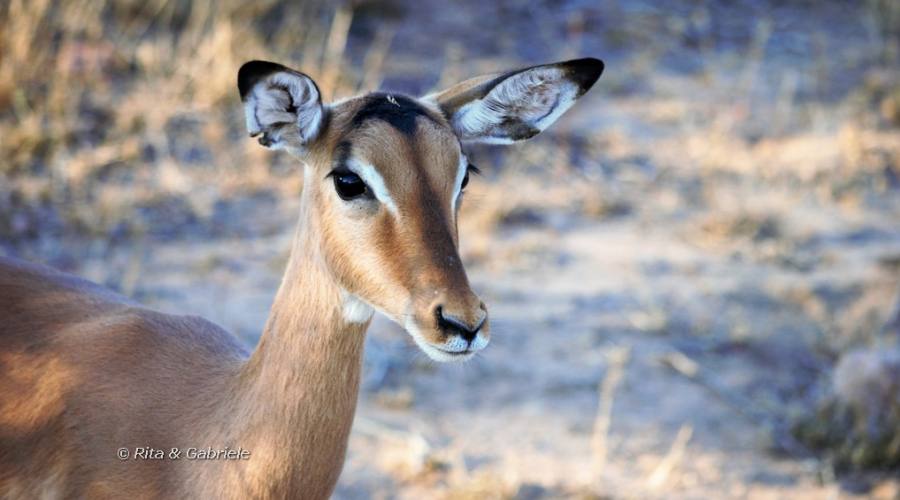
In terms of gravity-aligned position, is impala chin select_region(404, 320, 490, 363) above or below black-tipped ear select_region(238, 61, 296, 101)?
below

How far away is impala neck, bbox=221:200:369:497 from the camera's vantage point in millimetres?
3430

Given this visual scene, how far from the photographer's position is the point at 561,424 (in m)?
6.48

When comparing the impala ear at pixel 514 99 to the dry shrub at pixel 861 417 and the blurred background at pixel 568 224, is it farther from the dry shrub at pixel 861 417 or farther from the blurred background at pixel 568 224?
the dry shrub at pixel 861 417

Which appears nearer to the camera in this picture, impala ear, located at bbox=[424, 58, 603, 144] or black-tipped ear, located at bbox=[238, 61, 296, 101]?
black-tipped ear, located at bbox=[238, 61, 296, 101]

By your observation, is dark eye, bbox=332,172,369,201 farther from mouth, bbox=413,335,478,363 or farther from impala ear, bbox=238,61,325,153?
mouth, bbox=413,335,478,363

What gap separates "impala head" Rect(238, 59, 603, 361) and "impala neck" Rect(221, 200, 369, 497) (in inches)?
3.0

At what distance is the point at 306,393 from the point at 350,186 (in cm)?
62

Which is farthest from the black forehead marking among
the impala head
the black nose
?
the black nose

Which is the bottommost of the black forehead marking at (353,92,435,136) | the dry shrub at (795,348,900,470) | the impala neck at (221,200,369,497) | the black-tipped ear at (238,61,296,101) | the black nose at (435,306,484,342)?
the dry shrub at (795,348,900,470)

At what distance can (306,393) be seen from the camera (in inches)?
136

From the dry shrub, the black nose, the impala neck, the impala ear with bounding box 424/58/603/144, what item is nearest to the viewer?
the black nose

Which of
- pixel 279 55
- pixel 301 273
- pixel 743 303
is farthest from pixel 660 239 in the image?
pixel 301 273

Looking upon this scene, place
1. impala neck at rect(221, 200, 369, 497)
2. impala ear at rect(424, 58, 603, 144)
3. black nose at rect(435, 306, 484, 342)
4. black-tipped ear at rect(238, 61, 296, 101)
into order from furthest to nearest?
1. impala ear at rect(424, 58, 603, 144)
2. impala neck at rect(221, 200, 369, 497)
3. black-tipped ear at rect(238, 61, 296, 101)
4. black nose at rect(435, 306, 484, 342)

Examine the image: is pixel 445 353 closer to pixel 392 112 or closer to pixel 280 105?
pixel 392 112
